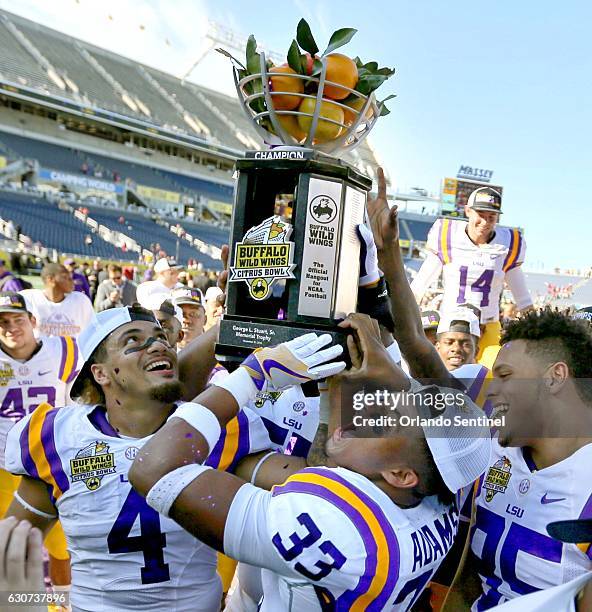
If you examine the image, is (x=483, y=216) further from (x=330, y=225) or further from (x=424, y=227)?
(x=424, y=227)

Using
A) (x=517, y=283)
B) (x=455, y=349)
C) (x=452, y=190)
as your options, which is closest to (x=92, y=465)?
(x=455, y=349)

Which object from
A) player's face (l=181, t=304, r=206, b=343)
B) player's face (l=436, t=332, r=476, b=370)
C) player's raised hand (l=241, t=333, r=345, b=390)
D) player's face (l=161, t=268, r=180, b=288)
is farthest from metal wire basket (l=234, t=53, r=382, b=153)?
player's face (l=161, t=268, r=180, b=288)

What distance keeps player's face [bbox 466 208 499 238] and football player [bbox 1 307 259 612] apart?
2336 millimetres

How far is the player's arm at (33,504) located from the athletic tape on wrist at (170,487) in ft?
2.73

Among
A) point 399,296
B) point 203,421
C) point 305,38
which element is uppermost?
point 305,38

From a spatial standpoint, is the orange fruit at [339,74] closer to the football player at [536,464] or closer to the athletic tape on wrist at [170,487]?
the football player at [536,464]

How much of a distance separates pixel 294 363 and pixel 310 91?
2.56 feet

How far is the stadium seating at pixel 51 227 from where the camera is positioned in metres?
21.4

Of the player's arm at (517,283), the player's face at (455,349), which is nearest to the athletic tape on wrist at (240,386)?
the player's face at (455,349)

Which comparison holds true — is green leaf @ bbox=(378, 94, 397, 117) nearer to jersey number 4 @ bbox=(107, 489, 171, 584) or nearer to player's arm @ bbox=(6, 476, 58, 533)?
jersey number 4 @ bbox=(107, 489, 171, 584)

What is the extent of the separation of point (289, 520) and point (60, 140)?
102 feet

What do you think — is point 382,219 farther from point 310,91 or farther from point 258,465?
point 258,465

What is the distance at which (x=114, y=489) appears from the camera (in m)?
1.97

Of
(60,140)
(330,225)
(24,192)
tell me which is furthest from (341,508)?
(60,140)
